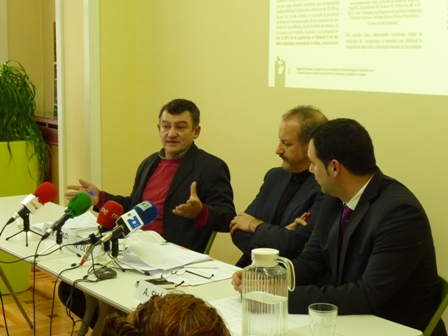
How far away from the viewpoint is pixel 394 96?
12.9 feet

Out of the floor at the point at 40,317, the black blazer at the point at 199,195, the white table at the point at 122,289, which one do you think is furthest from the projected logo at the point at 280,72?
the floor at the point at 40,317

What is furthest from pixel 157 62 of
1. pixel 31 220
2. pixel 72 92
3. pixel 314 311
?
pixel 314 311

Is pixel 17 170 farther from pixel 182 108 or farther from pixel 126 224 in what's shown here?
pixel 126 224

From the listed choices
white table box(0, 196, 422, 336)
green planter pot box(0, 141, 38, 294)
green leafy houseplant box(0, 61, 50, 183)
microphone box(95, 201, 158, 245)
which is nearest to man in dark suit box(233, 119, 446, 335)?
white table box(0, 196, 422, 336)

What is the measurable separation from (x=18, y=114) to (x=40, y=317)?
6.16ft

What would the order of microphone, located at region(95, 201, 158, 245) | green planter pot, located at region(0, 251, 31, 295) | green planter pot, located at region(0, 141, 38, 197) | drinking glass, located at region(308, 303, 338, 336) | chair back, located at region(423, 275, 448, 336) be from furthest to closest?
green planter pot, located at region(0, 141, 38, 197)
green planter pot, located at region(0, 251, 31, 295)
microphone, located at region(95, 201, 158, 245)
chair back, located at region(423, 275, 448, 336)
drinking glass, located at region(308, 303, 338, 336)

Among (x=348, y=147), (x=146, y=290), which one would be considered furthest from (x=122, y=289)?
(x=348, y=147)

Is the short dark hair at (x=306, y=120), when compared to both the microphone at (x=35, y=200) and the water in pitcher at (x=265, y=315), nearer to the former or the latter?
the microphone at (x=35, y=200)

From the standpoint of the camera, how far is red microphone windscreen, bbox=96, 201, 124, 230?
3.02 meters

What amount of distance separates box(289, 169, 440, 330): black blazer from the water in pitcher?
0.20 metres

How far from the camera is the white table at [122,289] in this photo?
2213 millimetres

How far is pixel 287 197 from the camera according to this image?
3.53 m

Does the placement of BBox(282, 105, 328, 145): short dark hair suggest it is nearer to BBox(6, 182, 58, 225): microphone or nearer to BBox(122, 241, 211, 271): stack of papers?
BBox(122, 241, 211, 271): stack of papers

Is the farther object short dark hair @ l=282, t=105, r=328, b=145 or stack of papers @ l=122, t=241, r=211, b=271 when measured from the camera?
short dark hair @ l=282, t=105, r=328, b=145
